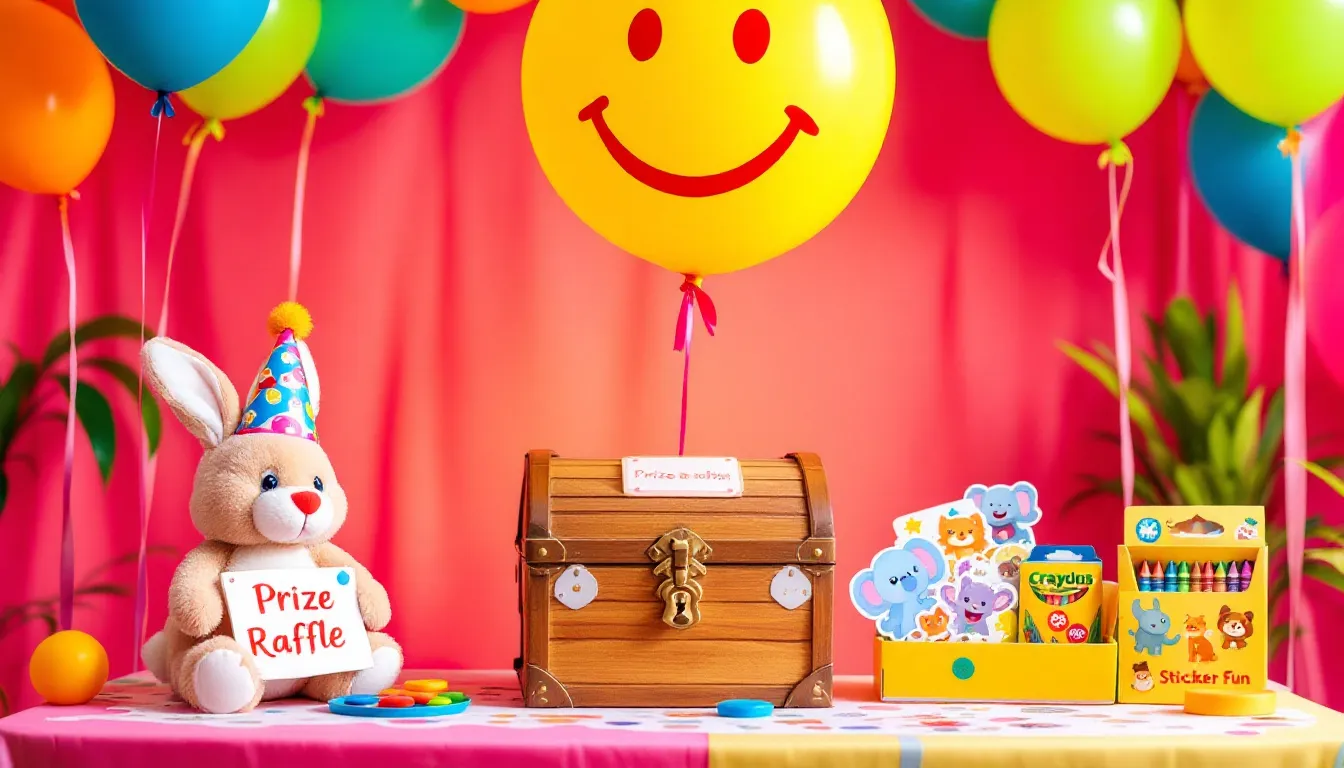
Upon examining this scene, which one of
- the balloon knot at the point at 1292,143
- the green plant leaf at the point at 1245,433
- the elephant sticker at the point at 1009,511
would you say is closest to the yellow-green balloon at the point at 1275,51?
the balloon knot at the point at 1292,143

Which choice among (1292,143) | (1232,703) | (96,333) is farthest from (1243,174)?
(96,333)

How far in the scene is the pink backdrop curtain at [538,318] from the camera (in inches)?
109

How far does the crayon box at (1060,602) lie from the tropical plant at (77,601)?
5.66 ft

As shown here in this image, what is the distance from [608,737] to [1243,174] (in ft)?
5.51

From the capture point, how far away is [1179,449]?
278cm

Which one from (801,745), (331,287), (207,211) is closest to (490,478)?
(331,287)

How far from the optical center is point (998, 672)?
2.10 meters

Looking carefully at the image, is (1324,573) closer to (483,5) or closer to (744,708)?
(744,708)

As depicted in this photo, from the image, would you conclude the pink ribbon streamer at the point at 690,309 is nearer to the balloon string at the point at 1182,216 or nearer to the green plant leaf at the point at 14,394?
the balloon string at the point at 1182,216

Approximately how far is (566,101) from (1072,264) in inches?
50.7

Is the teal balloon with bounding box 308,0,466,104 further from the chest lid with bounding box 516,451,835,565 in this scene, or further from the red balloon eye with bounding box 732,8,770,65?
the chest lid with bounding box 516,451,835,565

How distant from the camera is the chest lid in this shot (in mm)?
2043

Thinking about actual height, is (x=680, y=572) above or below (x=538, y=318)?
below

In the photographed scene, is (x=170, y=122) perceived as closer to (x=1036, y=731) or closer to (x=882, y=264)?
(x=882, y=264)
